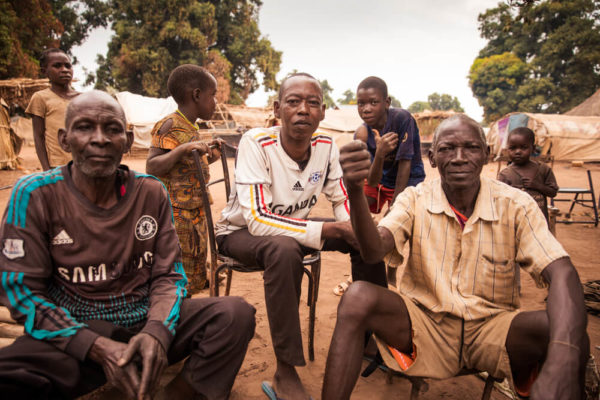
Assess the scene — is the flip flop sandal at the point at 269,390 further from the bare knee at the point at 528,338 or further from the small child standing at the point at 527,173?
the small child standing at the point at 527,173

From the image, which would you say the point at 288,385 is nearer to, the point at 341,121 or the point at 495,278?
the point at 495,278

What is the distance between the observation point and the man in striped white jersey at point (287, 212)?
1942 millimetres

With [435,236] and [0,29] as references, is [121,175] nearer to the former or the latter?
[435,236]

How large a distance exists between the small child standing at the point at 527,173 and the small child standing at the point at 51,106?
4.55 meters

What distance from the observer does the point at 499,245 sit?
5.68 ft

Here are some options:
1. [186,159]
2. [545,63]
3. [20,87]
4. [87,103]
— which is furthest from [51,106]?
[545,63]

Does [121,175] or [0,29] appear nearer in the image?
[121,175]

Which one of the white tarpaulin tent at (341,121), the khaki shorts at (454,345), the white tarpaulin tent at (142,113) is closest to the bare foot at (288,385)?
the khaki shorts at (454,345)

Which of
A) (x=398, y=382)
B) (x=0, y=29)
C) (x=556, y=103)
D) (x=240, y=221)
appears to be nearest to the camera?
(x=398, y=382)

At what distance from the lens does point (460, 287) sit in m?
1.75

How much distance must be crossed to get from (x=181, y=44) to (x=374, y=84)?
24.4 metres

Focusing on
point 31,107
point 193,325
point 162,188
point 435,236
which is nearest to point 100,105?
point 162,188

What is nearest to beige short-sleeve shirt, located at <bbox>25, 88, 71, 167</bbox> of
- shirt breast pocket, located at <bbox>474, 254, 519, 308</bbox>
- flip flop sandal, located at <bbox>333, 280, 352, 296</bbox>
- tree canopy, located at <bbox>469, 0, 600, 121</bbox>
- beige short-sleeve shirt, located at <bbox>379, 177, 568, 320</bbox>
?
flip flop sandal, located at <bbox>333, 280, 352, 296</bbox>

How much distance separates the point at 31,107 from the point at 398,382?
Answer: 4051 mm
